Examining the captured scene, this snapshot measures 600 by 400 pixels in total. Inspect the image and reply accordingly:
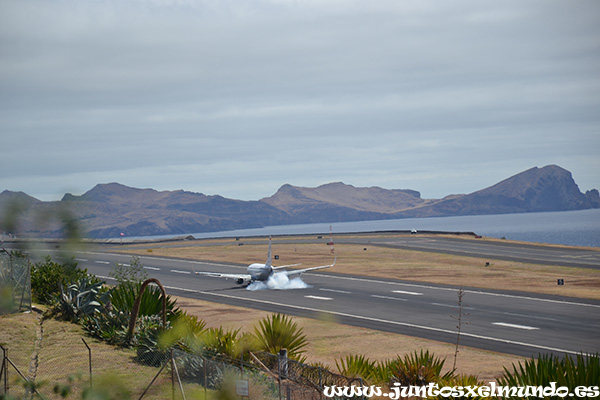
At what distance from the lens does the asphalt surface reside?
110 ft

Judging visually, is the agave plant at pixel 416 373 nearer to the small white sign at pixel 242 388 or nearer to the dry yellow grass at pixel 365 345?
the dry yellow grass at pixel 365 345

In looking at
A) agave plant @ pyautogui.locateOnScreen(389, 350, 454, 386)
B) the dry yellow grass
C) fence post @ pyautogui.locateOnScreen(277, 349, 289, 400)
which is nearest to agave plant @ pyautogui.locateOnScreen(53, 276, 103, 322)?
the dry yellow grass

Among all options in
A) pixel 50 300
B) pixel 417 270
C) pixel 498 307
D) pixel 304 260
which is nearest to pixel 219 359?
pixel 50 300

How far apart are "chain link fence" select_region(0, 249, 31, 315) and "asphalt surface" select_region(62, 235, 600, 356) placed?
16.5m

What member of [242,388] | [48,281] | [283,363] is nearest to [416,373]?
[283,363]

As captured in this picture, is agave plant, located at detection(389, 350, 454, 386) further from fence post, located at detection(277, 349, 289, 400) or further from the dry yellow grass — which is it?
the dry yellow grass

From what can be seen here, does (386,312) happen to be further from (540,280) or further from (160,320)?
(540,280)

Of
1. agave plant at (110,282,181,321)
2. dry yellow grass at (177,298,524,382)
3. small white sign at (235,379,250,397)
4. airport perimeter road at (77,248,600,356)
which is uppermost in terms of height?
agave plant at (110,282,181,321)

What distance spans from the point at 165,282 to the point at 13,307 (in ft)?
95.7

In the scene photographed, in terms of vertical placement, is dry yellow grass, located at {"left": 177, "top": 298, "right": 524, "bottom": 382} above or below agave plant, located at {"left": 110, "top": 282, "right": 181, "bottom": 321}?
below

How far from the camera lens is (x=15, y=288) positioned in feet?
108

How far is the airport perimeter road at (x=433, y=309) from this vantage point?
33291mm

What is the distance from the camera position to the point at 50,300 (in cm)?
3622

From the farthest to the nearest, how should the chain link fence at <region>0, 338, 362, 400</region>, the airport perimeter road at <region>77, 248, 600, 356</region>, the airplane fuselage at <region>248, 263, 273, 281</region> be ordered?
the airplane fuselage at <region>248, 263, 273, 281</region>, the airport perimeter road at <region>77, 248, 600, 356</region>, the chain link fence at <region>0, 338, 362, 400</region>
